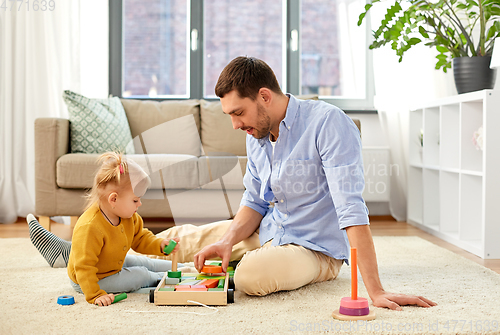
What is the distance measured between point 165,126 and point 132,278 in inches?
68.0

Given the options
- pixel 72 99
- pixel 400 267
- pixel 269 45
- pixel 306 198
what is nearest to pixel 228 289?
pixel 306 198

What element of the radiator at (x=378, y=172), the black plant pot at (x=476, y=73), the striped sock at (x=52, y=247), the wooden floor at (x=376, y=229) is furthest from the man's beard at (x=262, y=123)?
the radiator at (x=378, y=172)

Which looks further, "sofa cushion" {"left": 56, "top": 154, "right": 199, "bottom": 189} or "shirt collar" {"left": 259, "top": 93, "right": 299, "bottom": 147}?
"sofa cushion" {"left": 56, "top": 154, "right": 199, "bottom": 189}

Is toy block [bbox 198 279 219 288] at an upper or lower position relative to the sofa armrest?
lower

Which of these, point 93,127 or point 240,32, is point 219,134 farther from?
point 240,32

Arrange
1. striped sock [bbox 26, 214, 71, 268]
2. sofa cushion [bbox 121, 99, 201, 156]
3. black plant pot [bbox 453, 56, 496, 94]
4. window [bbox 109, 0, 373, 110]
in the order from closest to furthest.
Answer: striped sock [bbox 26, 214, 71, 268]
black plant pot [bbox 453, 56, 496, 94]
sofa cushion [bbox 121, 99, 201, 156]
window [bbox 109, 0, 373, 110]

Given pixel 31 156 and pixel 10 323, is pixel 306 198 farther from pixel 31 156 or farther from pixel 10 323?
pixel 31 156

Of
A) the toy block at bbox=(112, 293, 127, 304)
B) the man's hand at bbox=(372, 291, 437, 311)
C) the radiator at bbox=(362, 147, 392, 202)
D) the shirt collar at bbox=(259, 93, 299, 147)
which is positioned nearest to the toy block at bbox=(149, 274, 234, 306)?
the toy block at bbox=(112, 293, 127, 304)

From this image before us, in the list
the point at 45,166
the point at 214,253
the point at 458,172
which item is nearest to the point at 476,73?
the point at 458,172

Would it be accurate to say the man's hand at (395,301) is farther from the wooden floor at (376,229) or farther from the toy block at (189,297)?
the wooden floor at (376,229)

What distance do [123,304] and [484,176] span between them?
153cm

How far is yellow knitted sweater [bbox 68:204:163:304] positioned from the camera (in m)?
1.23

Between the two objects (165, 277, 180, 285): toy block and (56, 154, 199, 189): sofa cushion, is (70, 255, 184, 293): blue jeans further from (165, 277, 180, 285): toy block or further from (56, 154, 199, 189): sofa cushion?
(56, 154, 199, 189): sofa cushion

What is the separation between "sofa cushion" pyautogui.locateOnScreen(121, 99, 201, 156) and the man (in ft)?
5.00
